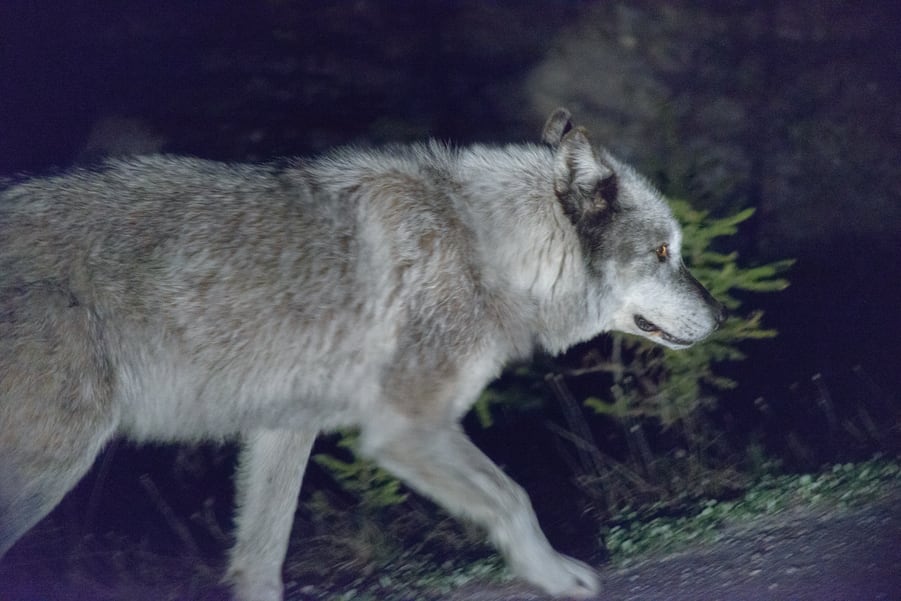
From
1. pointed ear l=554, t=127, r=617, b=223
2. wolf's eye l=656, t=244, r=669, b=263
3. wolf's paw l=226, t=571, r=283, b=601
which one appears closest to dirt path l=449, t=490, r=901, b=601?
wolf's paw l=226, t=571, r=283, b=601

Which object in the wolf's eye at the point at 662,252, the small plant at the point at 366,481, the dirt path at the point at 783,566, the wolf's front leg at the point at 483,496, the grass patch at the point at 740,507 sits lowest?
the dirt path at the point at 783,566

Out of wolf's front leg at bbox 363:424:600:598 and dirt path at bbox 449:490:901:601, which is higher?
wolf's front leg at bbox 363:424:600:598

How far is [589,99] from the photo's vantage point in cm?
569

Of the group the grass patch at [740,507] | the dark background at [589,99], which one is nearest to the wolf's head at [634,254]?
the grass patch at [740,507]

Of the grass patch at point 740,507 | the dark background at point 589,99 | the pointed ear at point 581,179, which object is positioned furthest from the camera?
the dark background at point 589,99

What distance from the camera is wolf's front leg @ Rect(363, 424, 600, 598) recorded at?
3.76 metres

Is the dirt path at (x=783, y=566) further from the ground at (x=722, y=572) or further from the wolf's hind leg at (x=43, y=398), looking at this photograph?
the wolf's hind leg at (x=43, y=398)

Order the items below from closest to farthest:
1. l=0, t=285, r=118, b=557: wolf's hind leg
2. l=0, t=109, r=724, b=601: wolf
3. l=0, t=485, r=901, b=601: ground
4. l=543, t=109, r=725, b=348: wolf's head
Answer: l=0, t=285, r=118, b=557: wolf's hind leg → l=0, t=109, r=724, b=601: wolf → l=0, t=485, r=901, b=601: ground → l=543, t=109, r=725, b=348: wolf's head

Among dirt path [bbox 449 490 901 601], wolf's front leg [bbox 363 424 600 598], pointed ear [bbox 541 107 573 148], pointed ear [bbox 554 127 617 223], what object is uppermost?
pointed ear [bbox 541 107 573 148]

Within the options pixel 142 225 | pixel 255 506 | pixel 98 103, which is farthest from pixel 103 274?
pixel 98 103

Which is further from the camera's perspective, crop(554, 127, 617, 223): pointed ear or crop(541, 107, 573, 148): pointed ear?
crop(541, 107, 573, 148): pointed ear

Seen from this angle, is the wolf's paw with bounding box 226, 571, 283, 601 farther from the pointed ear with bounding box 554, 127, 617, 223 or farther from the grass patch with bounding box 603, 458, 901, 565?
the pointed ear with bounding box 554, 127, 617, 223

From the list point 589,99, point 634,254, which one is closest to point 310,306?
point 634,254

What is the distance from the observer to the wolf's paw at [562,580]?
12.3 feet
